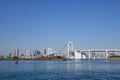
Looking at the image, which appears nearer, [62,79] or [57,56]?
[62,79]

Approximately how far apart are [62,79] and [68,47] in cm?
14354

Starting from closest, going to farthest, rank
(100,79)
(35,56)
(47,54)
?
(100,79)
(47,54)
(35,56)

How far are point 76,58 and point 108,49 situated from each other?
79.3ft

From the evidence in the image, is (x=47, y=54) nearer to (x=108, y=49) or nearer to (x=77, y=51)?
(x=77, y=51)

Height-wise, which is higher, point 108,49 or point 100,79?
point 108,49

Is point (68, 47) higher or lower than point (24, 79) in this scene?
higher

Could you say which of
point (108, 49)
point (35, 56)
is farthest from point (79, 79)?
point (35, 56)

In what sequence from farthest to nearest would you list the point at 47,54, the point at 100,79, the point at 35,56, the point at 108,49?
the point at 35,56 → the point at 47,54 → the point at 108,49 → the point at 100,79

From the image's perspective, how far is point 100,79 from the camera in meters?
31.6

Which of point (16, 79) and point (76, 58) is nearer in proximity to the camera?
point (16, 79)

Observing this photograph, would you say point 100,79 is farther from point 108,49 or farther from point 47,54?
point 47,54

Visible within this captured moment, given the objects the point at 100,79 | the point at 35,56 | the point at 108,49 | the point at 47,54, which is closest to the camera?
the point at 100,79

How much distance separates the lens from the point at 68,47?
176 metres

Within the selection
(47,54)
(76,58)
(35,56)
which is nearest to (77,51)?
(76,58)
